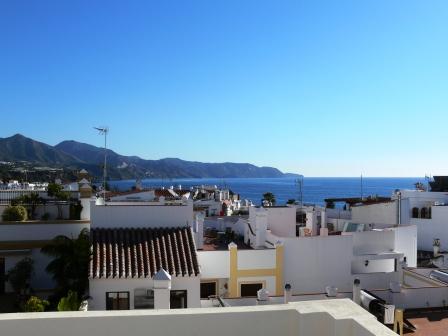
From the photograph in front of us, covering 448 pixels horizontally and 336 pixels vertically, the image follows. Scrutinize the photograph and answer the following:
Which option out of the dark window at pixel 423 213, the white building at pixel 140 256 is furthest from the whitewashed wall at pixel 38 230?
the dark window at pixel 423 213

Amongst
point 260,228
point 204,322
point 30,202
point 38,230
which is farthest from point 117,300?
point 204,322

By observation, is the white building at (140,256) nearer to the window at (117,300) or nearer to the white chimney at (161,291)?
the window at (117,300)

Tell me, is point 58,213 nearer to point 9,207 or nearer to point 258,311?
point 9,207

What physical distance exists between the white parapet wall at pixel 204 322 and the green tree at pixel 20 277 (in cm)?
1644

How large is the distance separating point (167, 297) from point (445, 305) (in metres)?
9.68

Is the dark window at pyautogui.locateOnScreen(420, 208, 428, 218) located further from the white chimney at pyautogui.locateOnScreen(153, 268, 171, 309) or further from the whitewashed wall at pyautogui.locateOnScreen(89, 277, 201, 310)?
the white chimney at pyautogui.locateOnScreen(153, 268, 171, 309)

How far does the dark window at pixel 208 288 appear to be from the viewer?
793 inches

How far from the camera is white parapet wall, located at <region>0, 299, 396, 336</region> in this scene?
458 centimetres

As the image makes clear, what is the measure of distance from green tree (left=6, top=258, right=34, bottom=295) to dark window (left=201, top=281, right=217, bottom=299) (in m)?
7.27

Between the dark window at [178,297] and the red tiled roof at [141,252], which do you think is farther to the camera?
the dark window at [178,297]

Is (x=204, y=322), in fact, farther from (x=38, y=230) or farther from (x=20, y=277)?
(x=38, y=230)

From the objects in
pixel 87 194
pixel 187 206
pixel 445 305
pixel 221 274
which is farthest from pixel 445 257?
pixel 87 194

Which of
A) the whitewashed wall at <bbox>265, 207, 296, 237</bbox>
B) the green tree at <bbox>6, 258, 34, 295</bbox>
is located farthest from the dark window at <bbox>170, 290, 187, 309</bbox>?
the whitewashed wall at <bbox>265, 207, 296, 237</bbox>

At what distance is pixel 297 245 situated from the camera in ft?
67.7
